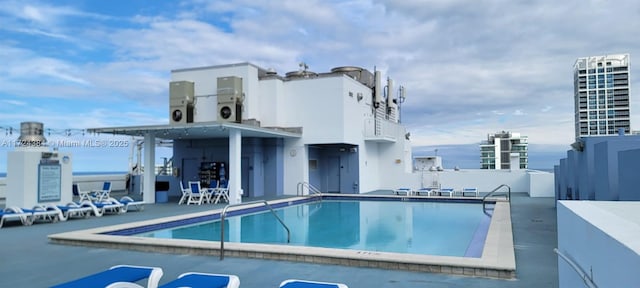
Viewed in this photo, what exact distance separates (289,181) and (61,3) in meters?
10.1

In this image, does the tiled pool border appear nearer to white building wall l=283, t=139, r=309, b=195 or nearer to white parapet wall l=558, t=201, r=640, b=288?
white parapet wall l=558, t=201, r=640, b=288

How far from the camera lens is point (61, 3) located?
1050 centimetres

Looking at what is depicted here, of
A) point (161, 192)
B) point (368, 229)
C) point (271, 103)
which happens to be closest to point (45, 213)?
point (161, 192)

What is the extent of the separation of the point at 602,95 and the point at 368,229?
5898cm

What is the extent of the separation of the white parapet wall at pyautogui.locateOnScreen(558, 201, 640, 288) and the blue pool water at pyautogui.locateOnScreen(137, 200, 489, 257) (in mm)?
3555

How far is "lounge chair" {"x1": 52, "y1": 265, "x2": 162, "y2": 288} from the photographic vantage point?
134 inches

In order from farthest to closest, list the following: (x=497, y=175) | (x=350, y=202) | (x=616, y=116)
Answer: (x=616, y=116) < (x=497, y=175) < (x=350, y=202)

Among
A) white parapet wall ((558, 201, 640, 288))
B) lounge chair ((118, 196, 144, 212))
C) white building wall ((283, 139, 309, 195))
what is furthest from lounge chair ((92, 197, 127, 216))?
white parapet wall ((558, 201, 640, 288))

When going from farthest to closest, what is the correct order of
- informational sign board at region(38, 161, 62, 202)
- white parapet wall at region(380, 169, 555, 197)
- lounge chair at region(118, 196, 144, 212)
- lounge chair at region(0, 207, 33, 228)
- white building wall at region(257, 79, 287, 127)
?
white parapet wall at region(380, 169, 555, 197)
white building wall at region(257, 79, 287, 127)
lounge chair at region(118, 196, 144, 212)
informational sign board at region(38, 161, 62, 202)
lounge chair at region(0, 207, 33, 228)

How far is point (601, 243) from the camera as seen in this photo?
2.13 m

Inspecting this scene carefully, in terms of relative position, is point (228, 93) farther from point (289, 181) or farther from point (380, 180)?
point (380, 180)

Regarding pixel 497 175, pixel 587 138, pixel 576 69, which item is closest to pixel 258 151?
pixel 497 175

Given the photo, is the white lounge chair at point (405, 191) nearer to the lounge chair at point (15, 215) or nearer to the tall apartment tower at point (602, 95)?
the lounge chair at point (15, 215)

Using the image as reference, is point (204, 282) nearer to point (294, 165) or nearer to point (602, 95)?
point (294, 165)
